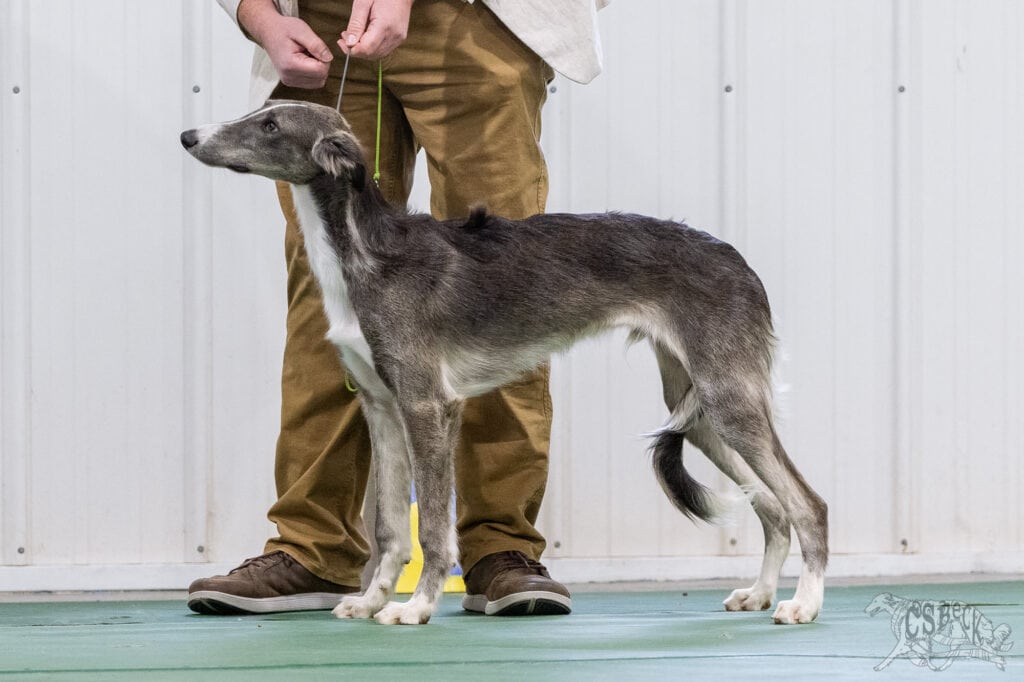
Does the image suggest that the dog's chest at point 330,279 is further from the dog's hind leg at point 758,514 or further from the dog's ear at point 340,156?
the dog's hind leg at point 758,514

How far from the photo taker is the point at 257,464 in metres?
4.65

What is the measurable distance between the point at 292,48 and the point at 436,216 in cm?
57

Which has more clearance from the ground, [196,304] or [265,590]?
[196,304]

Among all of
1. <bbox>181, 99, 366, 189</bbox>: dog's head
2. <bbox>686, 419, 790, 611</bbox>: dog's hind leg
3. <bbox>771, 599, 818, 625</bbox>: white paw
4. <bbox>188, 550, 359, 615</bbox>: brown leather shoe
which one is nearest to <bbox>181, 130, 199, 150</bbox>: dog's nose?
<bbox>181, 99, 366, 189</bbox>: dog's head

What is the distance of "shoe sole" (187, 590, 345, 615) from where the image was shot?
3.25m

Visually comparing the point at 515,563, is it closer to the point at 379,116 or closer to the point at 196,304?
the point at 379,116

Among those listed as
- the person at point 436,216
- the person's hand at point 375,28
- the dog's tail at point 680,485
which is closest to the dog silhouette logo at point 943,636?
the dog's tail at point 680,485

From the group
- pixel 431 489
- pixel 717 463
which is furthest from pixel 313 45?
pixel 717 463

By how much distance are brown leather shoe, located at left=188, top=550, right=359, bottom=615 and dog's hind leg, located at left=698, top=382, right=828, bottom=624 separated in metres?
1.11

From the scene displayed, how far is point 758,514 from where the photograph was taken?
10.9ft

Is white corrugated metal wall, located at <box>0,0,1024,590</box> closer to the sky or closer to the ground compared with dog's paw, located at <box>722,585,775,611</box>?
closer to the sky

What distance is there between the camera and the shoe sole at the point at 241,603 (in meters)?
3.25

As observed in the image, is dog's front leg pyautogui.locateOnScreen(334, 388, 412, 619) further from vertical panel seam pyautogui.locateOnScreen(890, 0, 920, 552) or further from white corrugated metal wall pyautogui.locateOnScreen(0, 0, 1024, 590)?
vertical panel seam pyautogui.locateOnScreen(890, 0, 920, 552)

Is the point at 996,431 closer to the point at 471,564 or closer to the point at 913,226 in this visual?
the point at 913,226
